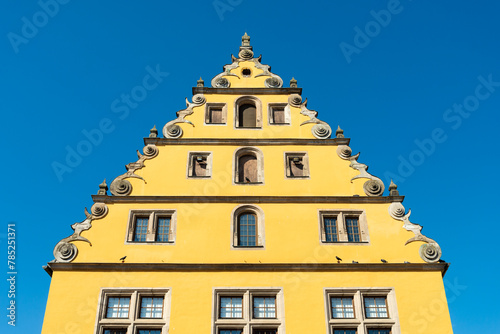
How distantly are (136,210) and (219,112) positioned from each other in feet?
20.0

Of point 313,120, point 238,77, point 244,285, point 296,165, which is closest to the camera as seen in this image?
point 244,285

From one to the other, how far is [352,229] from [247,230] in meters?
3.87

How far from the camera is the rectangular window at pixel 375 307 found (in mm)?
19281

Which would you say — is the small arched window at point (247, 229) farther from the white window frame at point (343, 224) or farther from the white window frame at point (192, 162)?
the white window frame at point (343, 224)

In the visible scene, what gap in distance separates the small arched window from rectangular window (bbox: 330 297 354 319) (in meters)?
3.50

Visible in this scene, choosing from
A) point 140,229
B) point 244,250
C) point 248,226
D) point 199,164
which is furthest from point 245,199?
point 140,229

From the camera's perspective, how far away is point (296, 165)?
2294cm

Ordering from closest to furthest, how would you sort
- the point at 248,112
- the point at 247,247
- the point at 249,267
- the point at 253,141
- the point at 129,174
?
1. the point at 249,267
2. the point at 247,247
3. the point at 129,174
4. the point at 253,141
5. the point at 248,112

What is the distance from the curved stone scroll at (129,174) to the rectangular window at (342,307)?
8.67 meters

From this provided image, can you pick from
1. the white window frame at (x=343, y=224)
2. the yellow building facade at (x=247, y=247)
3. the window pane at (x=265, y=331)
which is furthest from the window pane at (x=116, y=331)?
the white window frame at (x=343, y=224)

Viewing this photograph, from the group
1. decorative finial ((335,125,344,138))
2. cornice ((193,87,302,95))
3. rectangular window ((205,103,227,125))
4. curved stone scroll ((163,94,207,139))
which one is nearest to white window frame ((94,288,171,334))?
curved stone scroll ((163,94,207,139))

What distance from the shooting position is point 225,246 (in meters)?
20.5

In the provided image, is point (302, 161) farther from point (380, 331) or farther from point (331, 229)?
point (380, 331)

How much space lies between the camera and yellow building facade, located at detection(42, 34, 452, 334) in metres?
19.0
